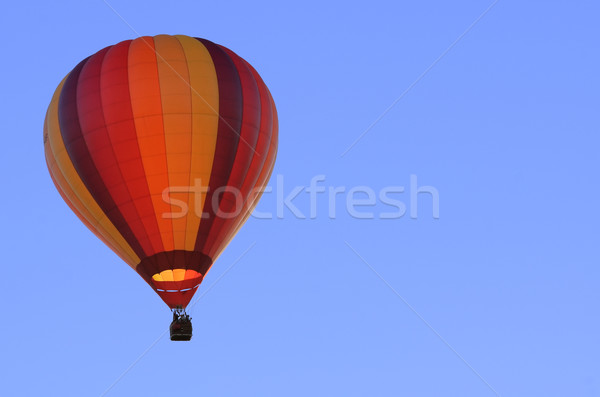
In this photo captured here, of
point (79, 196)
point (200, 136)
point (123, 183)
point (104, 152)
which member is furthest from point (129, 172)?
point (200, 136)

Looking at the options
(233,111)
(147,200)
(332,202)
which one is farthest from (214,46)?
(332,202)

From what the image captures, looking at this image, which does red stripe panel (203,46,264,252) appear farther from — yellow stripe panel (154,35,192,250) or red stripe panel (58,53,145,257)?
red stripe panel (58,53,145,257)

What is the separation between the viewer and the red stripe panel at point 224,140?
3086 cm

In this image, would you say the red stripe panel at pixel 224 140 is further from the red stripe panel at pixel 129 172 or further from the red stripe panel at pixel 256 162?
the red stripe panel at pixel 129 172

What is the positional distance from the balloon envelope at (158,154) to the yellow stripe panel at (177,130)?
22 millimetres

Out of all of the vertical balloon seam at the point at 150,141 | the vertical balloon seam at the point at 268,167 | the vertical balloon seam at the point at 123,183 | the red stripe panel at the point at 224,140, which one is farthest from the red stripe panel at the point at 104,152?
the vertical balloon seam at the point at 268,167

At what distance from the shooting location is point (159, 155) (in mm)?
30484

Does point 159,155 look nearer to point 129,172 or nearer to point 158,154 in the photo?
point 158,154

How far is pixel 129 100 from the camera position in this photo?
3062 cm

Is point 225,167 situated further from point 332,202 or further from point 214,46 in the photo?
point 332,202

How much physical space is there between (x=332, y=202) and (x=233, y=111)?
673cm

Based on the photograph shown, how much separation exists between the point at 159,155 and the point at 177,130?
71 cm

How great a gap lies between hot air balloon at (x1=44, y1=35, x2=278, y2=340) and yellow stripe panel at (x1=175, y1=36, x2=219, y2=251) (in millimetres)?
23

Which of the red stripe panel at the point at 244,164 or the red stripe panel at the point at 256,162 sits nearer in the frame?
the red stripe panel at the point at 244,164
